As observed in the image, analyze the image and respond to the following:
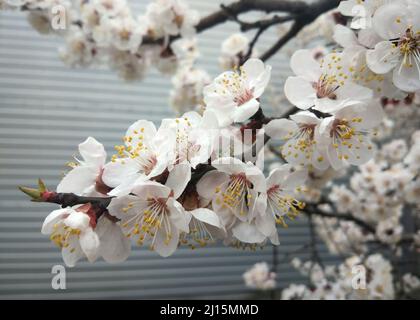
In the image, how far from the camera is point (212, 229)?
0.57 m

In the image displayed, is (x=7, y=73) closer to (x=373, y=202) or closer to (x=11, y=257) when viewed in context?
(x=11, y=257)

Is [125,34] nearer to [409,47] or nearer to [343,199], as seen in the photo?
[409,47]

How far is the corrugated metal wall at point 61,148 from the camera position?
2.79m

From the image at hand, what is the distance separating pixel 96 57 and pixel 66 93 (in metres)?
1.64

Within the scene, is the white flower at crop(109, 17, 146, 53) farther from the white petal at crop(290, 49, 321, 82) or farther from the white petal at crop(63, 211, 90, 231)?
the white petal at crop(63, 211, 90, 231)

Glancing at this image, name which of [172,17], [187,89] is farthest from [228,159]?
[187,89]

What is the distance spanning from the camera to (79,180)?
1.89ft

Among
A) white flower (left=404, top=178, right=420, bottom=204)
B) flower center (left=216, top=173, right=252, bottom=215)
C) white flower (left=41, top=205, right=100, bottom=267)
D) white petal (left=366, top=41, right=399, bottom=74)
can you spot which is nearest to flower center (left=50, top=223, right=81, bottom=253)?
white flower (left=41, top=205, right=100, bottom=267)

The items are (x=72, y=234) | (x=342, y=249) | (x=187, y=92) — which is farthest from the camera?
(x=342, y=249)

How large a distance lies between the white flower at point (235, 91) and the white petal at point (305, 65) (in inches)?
2.7

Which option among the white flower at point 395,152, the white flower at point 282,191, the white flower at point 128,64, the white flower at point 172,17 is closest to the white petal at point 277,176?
the white flower at point 282,191

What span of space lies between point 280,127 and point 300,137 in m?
0.06

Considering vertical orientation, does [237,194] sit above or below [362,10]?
below
